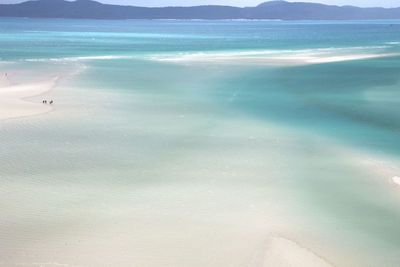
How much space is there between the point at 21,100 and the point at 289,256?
46.5 ft

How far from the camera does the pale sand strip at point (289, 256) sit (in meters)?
6.37

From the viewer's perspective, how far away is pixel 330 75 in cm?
2517

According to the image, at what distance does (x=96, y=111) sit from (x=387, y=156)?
976 centimetres

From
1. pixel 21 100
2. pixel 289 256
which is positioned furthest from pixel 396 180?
pixel 21 100

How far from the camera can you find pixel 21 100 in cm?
1745

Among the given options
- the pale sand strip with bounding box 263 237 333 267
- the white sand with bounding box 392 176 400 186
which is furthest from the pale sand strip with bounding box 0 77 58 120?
the white sand with bounding box 392 176 400 186

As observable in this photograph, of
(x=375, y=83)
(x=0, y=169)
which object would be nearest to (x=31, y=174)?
(x=0, y=169)

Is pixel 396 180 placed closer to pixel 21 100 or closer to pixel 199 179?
pixel 199 179

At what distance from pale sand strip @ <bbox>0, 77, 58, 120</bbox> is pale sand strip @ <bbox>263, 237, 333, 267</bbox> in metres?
10.9

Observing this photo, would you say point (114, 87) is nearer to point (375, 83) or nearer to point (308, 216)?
point (375, 83)

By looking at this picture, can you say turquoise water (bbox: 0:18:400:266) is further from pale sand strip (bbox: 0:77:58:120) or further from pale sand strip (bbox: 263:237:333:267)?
pale sand strip (bbox: 0:77:58:120)

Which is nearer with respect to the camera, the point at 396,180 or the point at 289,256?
the point at 289,256

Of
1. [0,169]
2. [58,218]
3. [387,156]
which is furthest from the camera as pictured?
[387,156]

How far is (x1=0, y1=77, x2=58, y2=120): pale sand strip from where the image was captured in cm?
1520
